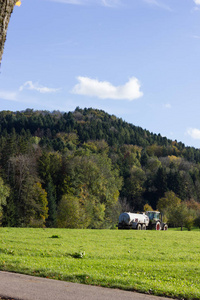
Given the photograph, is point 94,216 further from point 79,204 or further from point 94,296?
point 94,296

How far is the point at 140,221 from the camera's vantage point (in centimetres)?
4884

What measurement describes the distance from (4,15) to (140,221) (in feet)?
152

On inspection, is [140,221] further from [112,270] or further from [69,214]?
[112,270]

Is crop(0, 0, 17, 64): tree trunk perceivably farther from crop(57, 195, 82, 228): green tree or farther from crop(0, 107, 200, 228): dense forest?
crop(57, 195, 82, 228): green tree

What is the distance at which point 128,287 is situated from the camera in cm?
1102

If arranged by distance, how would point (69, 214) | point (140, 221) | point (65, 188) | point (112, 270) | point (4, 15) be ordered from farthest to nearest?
point (65, 188) → point (69, 214) → point (140, 221) → point (112, 270) → point (4, 15)

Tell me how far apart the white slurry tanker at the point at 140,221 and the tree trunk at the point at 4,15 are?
43.7 m

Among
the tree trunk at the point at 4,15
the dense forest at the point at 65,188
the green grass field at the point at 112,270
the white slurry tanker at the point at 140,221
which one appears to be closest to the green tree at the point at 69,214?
the dense forest at the point at 65,188

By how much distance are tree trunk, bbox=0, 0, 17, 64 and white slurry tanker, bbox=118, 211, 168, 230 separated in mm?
43689

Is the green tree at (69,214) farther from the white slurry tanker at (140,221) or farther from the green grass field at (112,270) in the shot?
the green grass field at (112,270)

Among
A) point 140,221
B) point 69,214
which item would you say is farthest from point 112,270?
point 69,214

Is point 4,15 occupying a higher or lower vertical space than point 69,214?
higher

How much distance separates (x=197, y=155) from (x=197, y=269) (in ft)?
551

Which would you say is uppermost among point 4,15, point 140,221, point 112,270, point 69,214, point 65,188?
point 4,15
